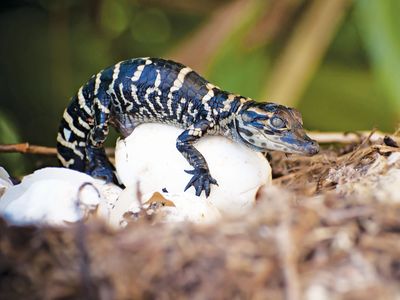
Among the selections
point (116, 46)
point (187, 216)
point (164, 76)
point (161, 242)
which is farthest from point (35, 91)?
point (161, 242)

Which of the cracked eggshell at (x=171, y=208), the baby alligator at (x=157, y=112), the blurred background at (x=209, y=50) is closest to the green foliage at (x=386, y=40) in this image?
the blurred background at (x=209, y=50)

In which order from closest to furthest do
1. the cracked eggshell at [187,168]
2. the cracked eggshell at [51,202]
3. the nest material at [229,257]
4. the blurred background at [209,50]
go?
1. the nest material at [229,257]
2. the cracked eggshell at [51,202]
3. the cracked eggshell at [187,168]
4. the blurred background at [209,50]

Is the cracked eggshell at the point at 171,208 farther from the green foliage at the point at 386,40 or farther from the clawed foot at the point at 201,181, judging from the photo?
the green foliage at the point at 386,40

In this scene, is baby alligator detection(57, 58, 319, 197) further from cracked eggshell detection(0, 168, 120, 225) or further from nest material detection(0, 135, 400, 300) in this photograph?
nest material detection(0, 135, 400, 300)

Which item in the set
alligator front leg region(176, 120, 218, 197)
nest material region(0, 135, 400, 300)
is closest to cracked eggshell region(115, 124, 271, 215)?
alligator front leg region(176, 120, 218, 197)

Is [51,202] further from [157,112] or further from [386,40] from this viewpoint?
[386,40]

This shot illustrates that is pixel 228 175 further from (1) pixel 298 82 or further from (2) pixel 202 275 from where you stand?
(1) pixel 298 82
